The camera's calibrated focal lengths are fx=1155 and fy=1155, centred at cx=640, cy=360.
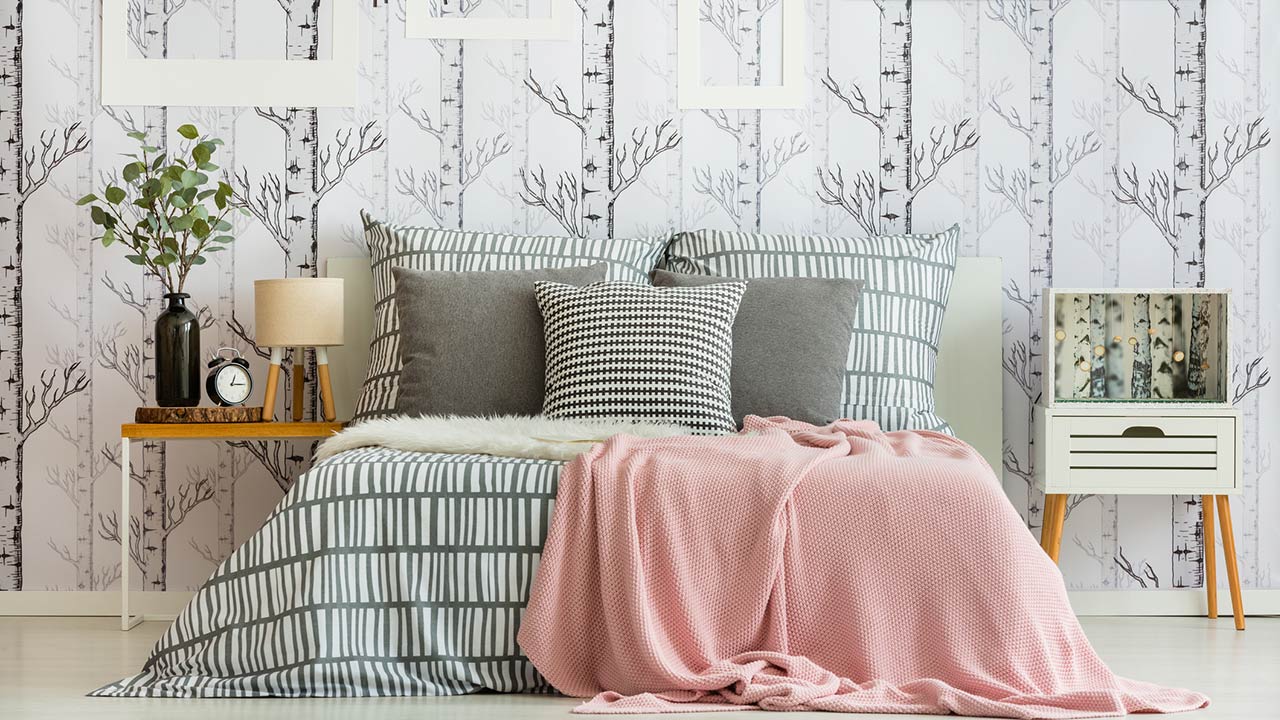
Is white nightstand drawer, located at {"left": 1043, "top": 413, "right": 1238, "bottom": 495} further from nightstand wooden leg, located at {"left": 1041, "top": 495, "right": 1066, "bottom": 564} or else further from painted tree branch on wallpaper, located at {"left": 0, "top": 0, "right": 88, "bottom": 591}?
painted tree branch on wallpaper, located at {"left": 0, "top": 0, "right": 88, "bottom": 591}

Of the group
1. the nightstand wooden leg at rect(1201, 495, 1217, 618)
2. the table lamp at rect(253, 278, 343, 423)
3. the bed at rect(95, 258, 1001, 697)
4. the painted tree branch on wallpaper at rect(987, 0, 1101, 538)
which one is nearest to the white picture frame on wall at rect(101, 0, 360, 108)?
the table lamp at rect(253, 278, 343, 423)

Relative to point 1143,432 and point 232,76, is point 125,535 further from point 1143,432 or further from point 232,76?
point 1143,432

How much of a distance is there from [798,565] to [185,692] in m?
1.14

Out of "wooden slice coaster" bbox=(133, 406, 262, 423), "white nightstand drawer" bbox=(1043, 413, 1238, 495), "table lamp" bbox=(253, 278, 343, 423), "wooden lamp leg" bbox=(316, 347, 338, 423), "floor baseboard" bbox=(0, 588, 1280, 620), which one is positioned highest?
"table lamp" bbox=(253, 278, 343, 423)

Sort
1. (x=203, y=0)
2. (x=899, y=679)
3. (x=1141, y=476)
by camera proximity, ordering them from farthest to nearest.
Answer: (x=203, y=0), (x=1141, y=476), (x=899, y=679)

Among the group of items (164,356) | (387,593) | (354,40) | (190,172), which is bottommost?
(387,593)

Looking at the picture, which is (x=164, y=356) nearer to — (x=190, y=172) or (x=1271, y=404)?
(x=190, y=172)

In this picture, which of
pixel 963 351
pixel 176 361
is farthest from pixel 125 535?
pixel 963 351

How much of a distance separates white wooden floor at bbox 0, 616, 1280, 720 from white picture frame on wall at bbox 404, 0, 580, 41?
1829mm

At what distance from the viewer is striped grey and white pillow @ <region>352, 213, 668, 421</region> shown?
3.11 meters

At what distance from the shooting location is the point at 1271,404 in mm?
3375

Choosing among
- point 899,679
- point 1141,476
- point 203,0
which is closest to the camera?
point 899,679

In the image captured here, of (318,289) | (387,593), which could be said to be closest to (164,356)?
(318,289)

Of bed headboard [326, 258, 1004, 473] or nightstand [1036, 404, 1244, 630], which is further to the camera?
bed headboard [326, 258, 1004, 473]
